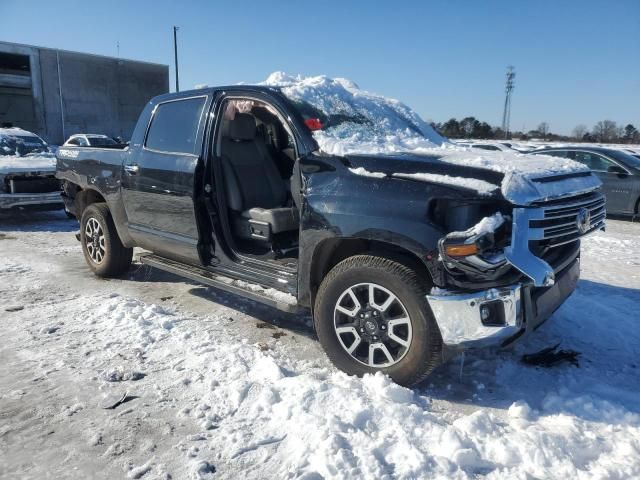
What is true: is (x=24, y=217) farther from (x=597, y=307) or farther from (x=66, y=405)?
(x=597, y=307)

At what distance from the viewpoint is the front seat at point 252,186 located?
427 cm

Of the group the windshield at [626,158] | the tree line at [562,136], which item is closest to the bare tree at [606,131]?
the tree line at [562,136]

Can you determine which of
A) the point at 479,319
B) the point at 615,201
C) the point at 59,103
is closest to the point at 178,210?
the point at 479,319

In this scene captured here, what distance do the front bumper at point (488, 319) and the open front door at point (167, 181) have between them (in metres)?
2.31

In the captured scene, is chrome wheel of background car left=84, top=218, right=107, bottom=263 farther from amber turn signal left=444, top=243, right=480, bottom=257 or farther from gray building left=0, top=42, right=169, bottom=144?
gray building left=0, top=42, right=169, bottom=144

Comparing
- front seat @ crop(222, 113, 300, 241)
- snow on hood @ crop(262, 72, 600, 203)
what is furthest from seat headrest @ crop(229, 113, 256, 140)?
snow on hood @ crop(262, 72, 600, 203)

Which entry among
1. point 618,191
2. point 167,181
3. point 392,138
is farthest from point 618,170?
point 167,181

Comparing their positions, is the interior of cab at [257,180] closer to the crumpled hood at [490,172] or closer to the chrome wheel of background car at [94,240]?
the crumpled hood at [490,172]

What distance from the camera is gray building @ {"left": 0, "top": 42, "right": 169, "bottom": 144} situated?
36.2 meters

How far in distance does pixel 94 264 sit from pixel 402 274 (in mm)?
4060

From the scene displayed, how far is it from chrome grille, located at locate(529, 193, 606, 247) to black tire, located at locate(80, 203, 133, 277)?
14.1 feet

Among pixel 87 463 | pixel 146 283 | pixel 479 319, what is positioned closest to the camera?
pixel 87 463

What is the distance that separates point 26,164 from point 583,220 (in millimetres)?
9271

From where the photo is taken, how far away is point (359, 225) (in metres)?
3.08
